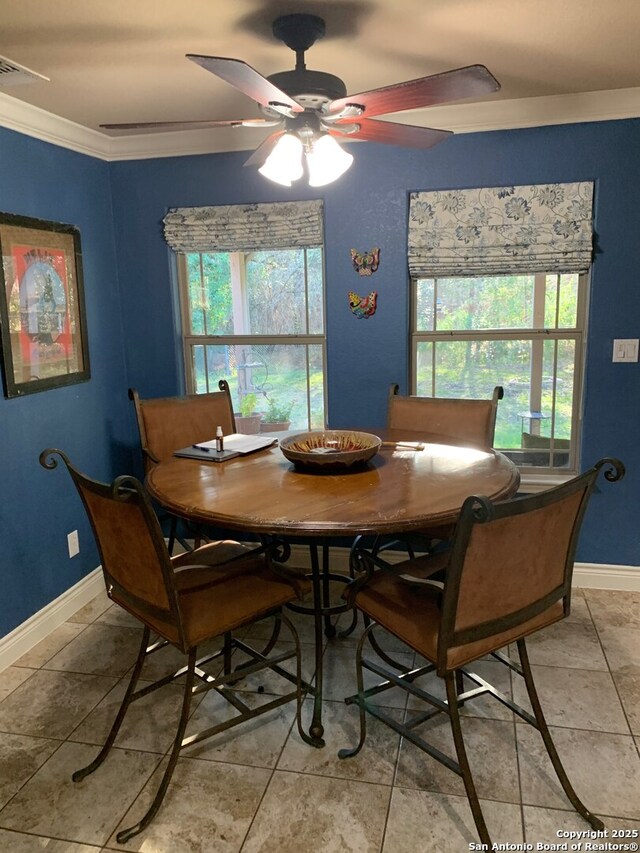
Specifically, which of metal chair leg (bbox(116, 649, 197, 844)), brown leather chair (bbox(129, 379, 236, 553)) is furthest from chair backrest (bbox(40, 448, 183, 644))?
brown leather chair (bbox(129, 379, 236, 553))

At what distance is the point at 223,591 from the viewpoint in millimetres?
1977

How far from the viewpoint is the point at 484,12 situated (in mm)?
1874

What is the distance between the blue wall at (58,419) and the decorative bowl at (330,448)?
3.78ft

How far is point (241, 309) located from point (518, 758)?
7.98 feet

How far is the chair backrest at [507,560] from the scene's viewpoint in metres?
1.45

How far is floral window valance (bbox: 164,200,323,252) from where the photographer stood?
315cm

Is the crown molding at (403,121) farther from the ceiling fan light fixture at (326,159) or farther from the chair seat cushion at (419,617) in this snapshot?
the chair seat cushion at (419,617)

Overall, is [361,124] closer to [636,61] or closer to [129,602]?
[636,61]

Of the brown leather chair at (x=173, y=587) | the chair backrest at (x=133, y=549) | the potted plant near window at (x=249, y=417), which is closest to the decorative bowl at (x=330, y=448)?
the brown leather chair at (x=173, y=587)

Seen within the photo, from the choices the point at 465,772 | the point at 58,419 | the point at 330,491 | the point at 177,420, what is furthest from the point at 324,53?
the point at 465,772

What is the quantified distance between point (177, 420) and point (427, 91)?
6.00 feet

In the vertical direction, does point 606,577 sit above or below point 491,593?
below

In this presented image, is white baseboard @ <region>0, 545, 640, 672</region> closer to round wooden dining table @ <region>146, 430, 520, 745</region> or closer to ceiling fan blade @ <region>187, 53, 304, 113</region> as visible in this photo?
round wooden dining table @ <region>146, 430, 520, 745</region>

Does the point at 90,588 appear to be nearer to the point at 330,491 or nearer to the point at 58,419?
A: the point at 58,419
